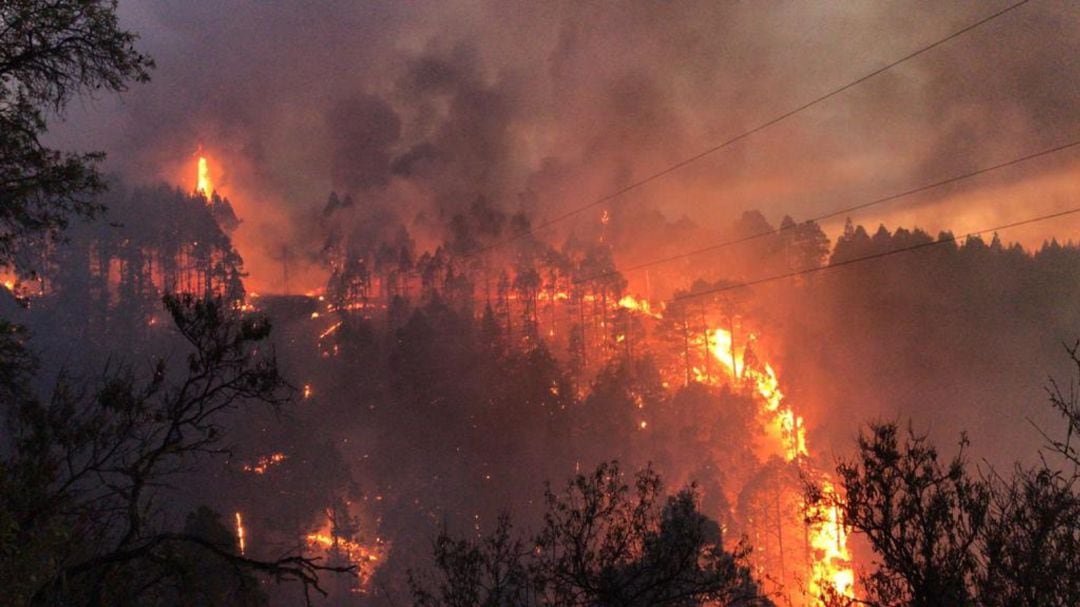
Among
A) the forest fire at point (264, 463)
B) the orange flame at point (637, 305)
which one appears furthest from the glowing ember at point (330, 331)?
the orange flame at point (637, 305)

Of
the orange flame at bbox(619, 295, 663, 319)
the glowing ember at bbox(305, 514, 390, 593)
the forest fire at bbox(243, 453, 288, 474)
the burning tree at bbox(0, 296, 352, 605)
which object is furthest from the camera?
the orange flame at bbox(619, 295, 663, 319)

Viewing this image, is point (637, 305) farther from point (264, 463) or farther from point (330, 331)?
point (264, 463)

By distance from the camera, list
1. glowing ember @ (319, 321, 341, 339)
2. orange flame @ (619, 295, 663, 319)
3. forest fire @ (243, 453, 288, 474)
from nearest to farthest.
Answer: forest fire @ (243, 453, 288, 474), orange flame @ (619, 295, 663, 319), glowing ember @ (319, 321, 341, 339)

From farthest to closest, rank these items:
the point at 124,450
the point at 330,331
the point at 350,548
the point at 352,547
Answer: the point at 330,331 < the point at 352,547 < the point at 350,548 < the point at 124,450

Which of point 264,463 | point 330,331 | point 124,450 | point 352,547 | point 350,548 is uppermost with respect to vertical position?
point 330,331

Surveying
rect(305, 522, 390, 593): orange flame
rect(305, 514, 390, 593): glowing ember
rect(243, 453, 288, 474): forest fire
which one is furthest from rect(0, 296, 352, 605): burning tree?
rect(243, 453, 288, 474): forest fire

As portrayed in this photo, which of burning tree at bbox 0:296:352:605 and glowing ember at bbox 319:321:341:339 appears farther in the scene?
glowing ember at bbox 319:321:341:339

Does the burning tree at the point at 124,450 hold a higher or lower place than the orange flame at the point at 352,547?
higher

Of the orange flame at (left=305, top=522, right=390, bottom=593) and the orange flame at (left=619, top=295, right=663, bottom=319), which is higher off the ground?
the orange flame at (left=619, top=295, right=663, bottom=319)

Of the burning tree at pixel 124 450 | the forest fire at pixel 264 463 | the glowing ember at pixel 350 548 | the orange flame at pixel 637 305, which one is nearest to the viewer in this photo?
the burning tree at pixel 124 450

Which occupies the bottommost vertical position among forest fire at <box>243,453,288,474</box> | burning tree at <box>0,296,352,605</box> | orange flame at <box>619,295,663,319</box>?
forest fire at <box>243,453,288,474</box>

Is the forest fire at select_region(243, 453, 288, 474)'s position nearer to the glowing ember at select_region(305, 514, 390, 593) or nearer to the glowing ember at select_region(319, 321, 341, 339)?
the glowing ember at select_region(305, 514, 390, 593)

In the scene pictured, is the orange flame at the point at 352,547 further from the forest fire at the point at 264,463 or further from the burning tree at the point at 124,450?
the burning tree at the point at 124,450

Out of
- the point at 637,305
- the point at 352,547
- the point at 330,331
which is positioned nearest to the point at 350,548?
the point at 352,547
